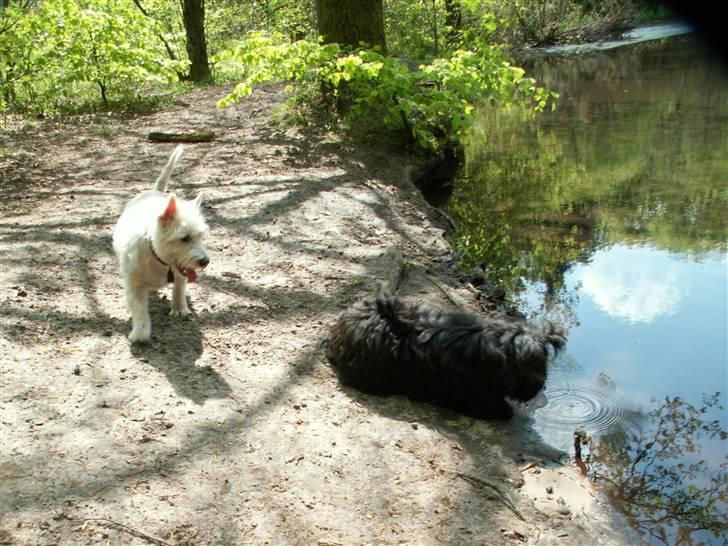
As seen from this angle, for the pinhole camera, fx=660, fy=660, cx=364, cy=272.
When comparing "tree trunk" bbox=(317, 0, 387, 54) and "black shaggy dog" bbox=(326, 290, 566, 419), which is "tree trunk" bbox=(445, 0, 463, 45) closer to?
"tree trunk" bbox=(317, 0, 387, 54)

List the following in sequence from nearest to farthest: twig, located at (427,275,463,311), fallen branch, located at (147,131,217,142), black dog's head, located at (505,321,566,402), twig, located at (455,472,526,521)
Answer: twig, located at (455,472,526,521)
black dog's head, located at (505,321,566,402)
twig, located at (427,275,463,311)
fallen branch, located at (147,131,217,142)

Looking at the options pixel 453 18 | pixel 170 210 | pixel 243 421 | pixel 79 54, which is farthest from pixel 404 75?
pixel 453 18

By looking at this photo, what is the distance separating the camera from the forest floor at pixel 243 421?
10.4 ft

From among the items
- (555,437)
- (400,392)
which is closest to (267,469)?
(400,392)

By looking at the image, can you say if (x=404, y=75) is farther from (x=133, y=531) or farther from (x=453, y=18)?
(x=453, y=18)

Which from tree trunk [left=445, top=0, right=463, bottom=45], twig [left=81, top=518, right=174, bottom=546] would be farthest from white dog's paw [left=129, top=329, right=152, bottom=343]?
tree trunk [left=445, top=0, right=463, bottom=45]

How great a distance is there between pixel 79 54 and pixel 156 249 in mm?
10279

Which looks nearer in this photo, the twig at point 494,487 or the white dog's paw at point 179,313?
the twig at point 494,487

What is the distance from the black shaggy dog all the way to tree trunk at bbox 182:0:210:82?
17.5 meters

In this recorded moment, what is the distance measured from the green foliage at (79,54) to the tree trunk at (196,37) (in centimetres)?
578

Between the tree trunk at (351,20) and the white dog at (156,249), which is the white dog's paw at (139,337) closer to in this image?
the white dog at (156,249)

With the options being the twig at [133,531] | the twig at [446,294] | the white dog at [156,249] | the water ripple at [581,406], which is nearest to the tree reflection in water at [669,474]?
the water ripple at [581,406]

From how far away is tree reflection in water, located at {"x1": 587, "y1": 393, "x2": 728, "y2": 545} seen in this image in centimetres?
362

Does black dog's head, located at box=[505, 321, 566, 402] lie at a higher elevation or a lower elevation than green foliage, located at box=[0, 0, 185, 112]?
lower
